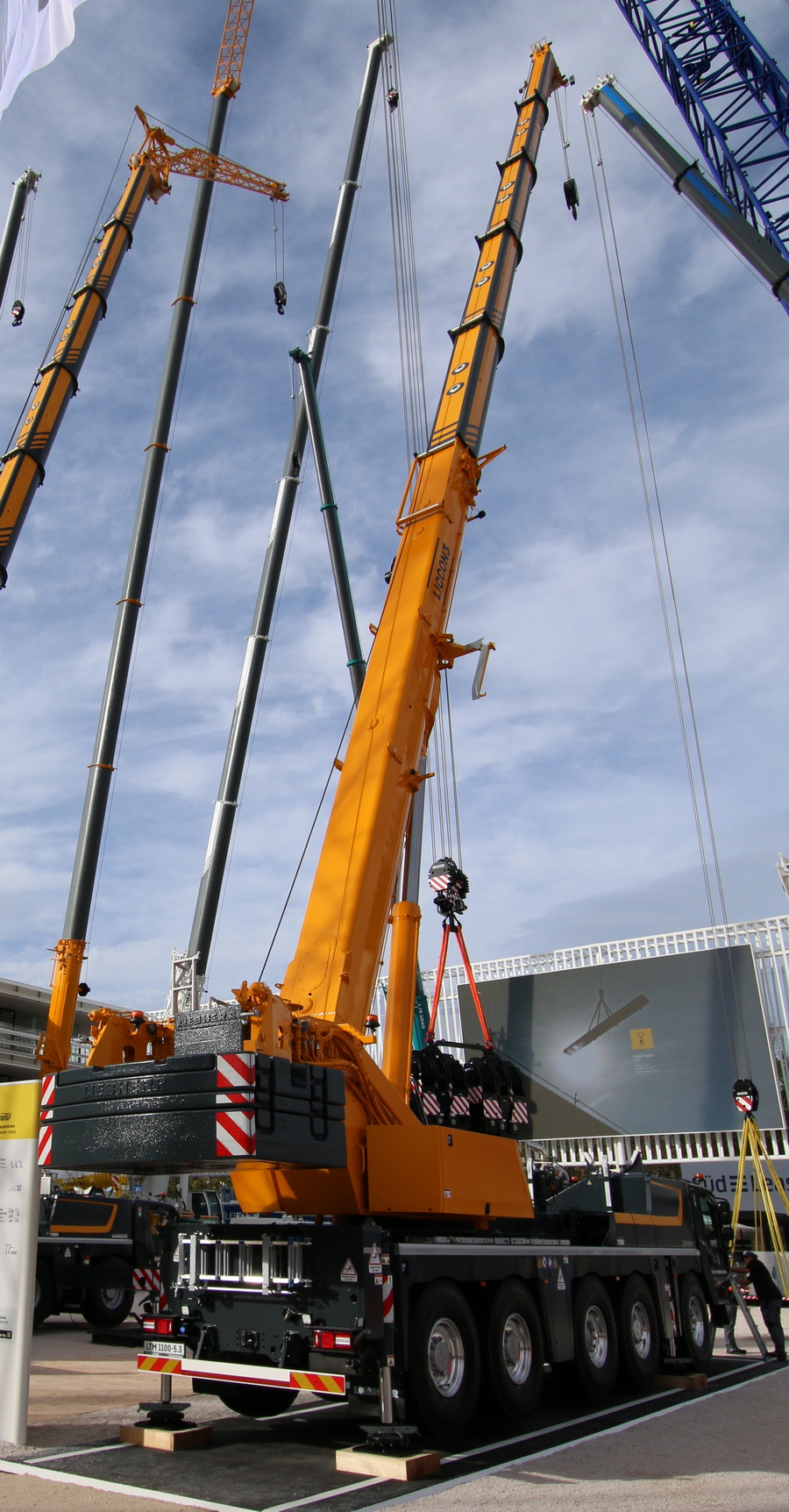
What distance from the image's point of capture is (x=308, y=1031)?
730 cm

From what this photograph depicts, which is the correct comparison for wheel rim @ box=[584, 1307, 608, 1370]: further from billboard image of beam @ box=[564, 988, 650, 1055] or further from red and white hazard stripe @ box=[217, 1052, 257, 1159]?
billboard image of beam @ box=[564, 988, 650, 1055]

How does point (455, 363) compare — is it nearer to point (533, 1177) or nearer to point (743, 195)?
point (533, 1177)

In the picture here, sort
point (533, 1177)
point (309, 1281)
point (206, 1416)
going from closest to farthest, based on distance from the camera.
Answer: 1. point (309, 1281)
2. point (206, 1416)
3. point (533, 1177)

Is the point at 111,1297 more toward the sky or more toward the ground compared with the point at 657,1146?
more toward the ground

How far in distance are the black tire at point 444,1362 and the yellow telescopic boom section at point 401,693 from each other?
6.65ft

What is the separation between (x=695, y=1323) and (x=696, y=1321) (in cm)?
4

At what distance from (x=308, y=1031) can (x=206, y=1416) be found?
3797mm

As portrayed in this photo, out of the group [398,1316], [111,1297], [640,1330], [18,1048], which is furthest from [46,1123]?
[18,1048]

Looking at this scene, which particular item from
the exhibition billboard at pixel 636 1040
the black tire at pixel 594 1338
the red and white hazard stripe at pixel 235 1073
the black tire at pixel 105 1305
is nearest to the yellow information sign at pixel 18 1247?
the red and white hazard stripe at pixel 235 1073

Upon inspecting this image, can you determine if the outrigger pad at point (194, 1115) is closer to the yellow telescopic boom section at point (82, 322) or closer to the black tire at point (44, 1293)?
the black tire at point (44, 1293)

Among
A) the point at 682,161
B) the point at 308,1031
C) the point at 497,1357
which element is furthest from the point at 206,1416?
the point at 682,161

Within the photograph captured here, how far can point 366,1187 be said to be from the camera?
7.57 m

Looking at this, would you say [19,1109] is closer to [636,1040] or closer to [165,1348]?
[165,1348]

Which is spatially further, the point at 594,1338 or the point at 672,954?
the point at 672,954
